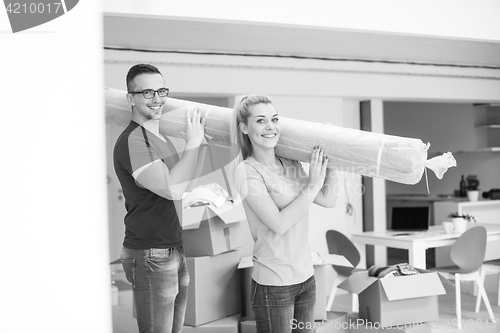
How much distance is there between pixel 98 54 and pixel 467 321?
412 cm

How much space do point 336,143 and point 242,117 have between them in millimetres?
350

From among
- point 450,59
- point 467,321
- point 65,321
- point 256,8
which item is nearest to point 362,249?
point 467,321

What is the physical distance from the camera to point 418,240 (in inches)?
178

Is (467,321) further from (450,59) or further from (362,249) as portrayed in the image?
(450,59)

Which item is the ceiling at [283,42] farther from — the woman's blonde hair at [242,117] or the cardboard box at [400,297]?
the woman's blonde hair at [242,117]

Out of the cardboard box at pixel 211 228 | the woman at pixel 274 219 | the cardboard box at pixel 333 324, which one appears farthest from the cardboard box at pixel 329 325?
the woman at pixel 274 219

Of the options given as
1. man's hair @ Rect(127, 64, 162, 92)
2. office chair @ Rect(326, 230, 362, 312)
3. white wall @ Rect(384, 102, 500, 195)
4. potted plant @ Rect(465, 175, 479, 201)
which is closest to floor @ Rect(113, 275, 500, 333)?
office chair @ Rect(326, 230, 362, 312)

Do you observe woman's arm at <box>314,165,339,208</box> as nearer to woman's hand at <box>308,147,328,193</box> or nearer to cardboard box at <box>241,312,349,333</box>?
woman's hand at <box>308,147,328,193</box>

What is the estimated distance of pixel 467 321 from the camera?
439 cm

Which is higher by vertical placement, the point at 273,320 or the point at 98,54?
the point at 98,54

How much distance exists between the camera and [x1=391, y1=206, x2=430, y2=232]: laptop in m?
5.22

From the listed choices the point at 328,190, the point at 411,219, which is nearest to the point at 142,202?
the point at 328,190

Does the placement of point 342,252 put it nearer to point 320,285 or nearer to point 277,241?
point 320,285

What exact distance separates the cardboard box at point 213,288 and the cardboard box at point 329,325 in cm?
14
